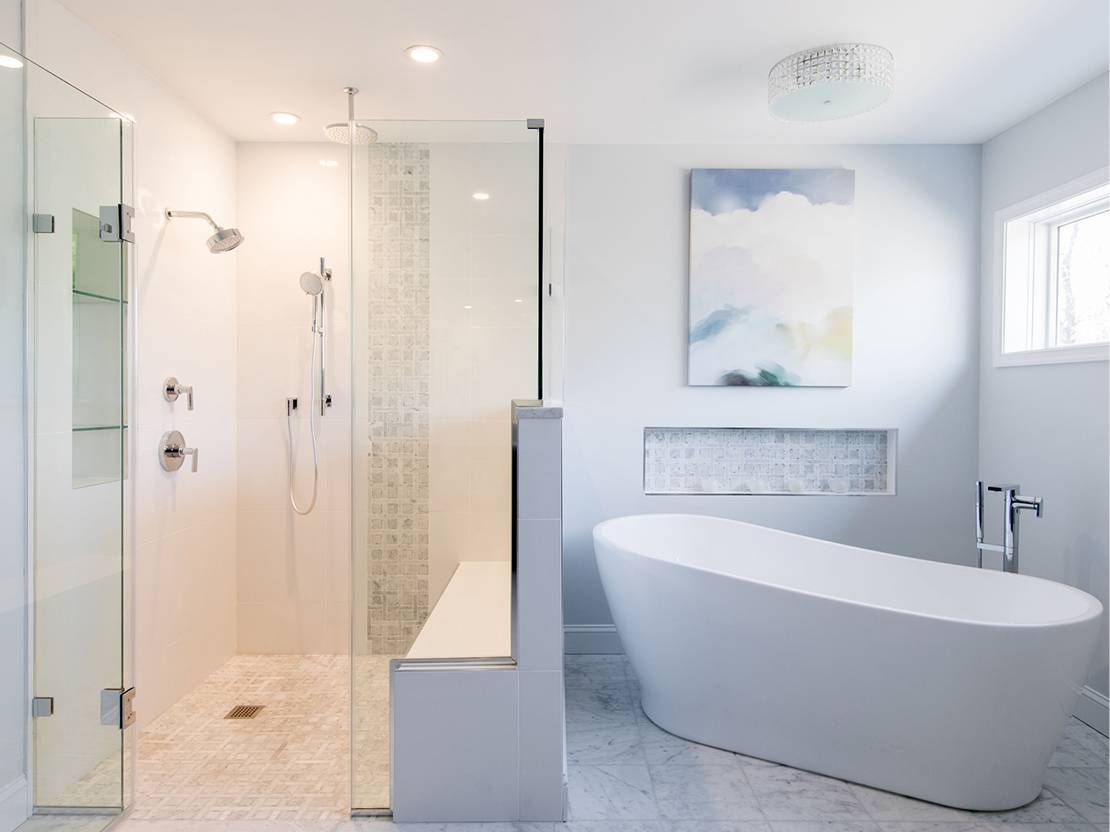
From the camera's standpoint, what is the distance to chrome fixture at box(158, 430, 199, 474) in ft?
8.89

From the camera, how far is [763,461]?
3475 mm

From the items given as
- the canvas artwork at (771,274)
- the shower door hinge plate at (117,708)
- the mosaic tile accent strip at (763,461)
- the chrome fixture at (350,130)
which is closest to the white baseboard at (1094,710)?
the mosaic tile accent strip at (763,461)

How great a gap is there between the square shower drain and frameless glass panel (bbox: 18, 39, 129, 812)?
688mm

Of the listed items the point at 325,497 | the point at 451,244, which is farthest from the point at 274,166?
the point at 451,244

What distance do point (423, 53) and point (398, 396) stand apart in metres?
1.28

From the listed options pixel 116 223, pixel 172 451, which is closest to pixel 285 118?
pixel 116 223

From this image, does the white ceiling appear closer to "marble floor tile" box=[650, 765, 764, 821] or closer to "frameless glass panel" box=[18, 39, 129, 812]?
"frameless glass panel" box=[18, 39, 129, 812]

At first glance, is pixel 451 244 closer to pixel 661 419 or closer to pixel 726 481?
pixel 661 419

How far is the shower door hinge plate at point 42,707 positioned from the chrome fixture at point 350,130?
1669 millimetres

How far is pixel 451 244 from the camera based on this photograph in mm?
1889

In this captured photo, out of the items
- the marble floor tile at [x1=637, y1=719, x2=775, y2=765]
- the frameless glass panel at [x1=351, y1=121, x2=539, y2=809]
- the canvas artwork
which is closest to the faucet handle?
the canvas artwork

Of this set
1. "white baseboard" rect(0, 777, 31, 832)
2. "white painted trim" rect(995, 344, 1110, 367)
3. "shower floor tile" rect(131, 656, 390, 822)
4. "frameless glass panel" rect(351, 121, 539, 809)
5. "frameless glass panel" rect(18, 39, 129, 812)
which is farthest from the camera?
"white painted trim" rect(995, 344, 1110, 367)

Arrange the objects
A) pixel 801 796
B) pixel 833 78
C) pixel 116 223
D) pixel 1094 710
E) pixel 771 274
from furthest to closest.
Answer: pixel 771 274 < pixel 1094 710 < pixel 833 78 < pixel 801 796 < pixel 116 223

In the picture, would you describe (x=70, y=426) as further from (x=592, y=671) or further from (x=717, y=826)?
(x=592, y=671)
